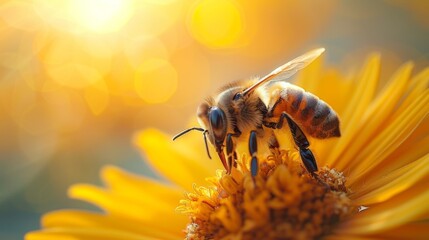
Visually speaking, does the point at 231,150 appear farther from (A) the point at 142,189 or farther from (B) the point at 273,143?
(A) the point at 142,189

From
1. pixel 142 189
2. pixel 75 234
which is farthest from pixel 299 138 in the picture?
pixel 142 189

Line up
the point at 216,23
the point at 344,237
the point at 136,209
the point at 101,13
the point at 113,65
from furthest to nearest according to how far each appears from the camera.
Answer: the point at 216,23 → the point at 113,65 → the point at 101,13 → the point at 136,209 → the point at 344,237

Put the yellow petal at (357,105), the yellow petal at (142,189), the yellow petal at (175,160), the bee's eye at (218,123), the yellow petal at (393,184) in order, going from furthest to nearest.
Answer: the yellow petal at (175,160), the yellow petal at (142,189), the yellow petal at (357,105), the bee's eye at (218,123), the yellow petal at (393,184)

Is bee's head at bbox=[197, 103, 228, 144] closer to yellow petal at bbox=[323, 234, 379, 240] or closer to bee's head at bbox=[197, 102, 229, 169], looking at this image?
bee's head at bbox=[197, 102, 229, 169]

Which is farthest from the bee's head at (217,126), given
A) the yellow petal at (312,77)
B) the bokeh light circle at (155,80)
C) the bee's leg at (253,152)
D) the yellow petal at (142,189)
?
the bokeh light circle at (155,80)

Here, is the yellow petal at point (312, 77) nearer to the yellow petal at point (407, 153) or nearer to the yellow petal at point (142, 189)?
the yellow petal at point (407, 153)

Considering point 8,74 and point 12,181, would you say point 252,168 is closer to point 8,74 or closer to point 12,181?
point 12,181

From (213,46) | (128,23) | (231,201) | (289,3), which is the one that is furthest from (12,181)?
(231,201)
